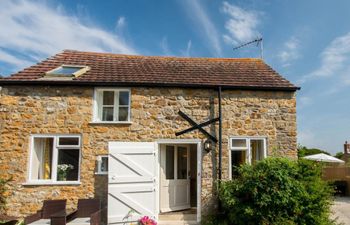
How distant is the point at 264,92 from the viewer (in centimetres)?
879

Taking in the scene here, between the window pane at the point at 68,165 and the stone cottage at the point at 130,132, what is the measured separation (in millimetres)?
28

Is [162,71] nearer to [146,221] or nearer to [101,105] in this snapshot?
[101,105]

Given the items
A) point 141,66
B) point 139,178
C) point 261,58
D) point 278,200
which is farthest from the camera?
point 261,58

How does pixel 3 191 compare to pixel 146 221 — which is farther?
pixel 3 191

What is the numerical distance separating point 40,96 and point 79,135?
67.4 inches

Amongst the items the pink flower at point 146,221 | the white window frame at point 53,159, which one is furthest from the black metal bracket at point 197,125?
the white window frame at point 53,159

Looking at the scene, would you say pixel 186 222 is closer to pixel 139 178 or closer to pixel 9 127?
pixel 139 178

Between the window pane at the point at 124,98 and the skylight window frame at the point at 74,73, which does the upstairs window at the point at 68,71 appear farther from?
the window pane at the point at 124,98

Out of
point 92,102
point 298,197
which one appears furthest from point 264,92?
point 92,102

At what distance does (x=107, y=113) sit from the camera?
8.52 metres

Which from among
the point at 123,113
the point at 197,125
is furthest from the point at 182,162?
the point at 123,113

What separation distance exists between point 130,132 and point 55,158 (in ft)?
7.68

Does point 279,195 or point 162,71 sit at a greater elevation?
point 162,71

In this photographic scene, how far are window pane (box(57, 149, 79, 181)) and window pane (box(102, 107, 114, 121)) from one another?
1309 mm
